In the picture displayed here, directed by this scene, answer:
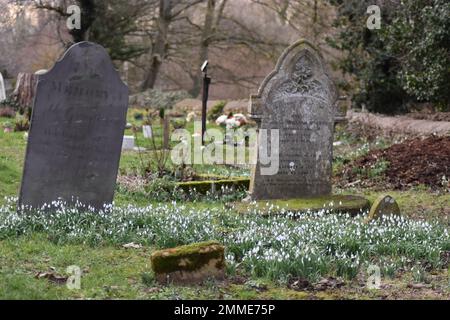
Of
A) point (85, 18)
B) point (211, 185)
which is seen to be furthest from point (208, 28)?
point (211, 185)

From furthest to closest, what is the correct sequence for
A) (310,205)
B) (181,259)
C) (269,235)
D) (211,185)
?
(211,185) → (310,205) → (269,235) → (181,259)

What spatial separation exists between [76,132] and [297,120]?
139 inches

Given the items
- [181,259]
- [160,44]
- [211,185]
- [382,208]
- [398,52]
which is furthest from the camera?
[160,44]

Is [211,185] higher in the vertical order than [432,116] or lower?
lower

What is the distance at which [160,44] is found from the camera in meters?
40.0

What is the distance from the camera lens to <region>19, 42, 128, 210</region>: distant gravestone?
29.9 ft

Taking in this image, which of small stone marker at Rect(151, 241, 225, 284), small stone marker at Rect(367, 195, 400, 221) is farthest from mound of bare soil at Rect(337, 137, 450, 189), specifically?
small stone marker at Rect(151, 241, 225, 284)

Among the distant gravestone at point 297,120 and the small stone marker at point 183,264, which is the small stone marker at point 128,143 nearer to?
the distant gravestone at point 297,120

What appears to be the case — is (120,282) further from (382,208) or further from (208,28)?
(208,28)

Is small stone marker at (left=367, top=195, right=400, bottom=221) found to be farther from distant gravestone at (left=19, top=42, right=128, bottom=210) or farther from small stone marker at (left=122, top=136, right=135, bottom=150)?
small stone marker at (left=122, top=136, right=135, bottom=150)

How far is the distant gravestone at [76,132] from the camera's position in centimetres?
912

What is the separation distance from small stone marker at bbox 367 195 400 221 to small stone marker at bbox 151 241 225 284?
3584 millimetres
